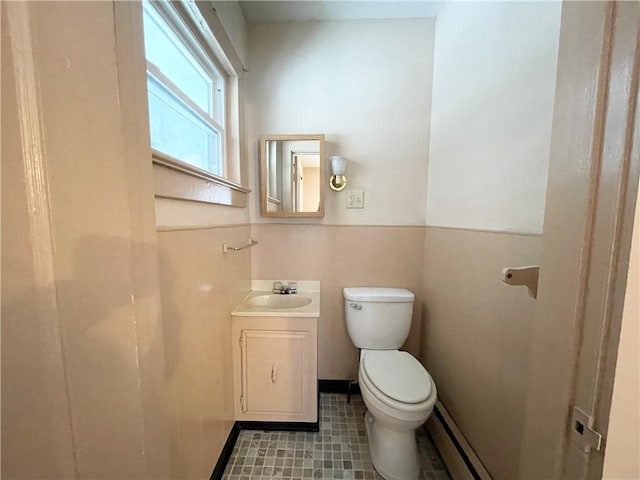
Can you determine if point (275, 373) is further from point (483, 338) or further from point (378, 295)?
point (483, 338)

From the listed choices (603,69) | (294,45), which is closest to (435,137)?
(294,45)

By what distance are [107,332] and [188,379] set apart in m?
0.77

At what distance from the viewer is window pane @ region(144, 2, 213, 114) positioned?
90 centimetres

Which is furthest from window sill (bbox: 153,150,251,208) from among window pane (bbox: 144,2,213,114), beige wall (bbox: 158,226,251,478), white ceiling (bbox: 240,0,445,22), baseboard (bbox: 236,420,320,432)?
baseboard (bbox: 236,420,320,432)

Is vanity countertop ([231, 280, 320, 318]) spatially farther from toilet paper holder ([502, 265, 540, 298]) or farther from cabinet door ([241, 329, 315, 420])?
toilet paper holder ([502, 265, 540, 298])

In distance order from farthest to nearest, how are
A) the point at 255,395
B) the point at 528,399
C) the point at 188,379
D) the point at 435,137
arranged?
the point at 435,137
the point at 255,395
the point at 188,379
the point at 528,399

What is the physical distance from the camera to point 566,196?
1.34 feet

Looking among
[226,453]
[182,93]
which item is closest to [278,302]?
[226,453]

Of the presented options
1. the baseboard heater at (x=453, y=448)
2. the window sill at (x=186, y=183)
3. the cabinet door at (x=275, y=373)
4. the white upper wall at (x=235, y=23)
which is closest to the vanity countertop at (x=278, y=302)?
the cabinet door at (x=275, y=373)

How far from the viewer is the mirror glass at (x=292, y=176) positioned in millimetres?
1755

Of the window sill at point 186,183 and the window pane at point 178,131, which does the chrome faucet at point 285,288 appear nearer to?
the window sill at point 186,183

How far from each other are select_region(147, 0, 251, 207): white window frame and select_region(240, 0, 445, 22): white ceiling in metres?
0.38

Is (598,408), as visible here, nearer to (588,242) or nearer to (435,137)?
(588,242)

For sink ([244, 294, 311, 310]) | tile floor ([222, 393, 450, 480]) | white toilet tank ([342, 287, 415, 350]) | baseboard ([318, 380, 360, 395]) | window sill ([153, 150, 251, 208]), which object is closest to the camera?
window sill ([153, 150, 251, 208])
